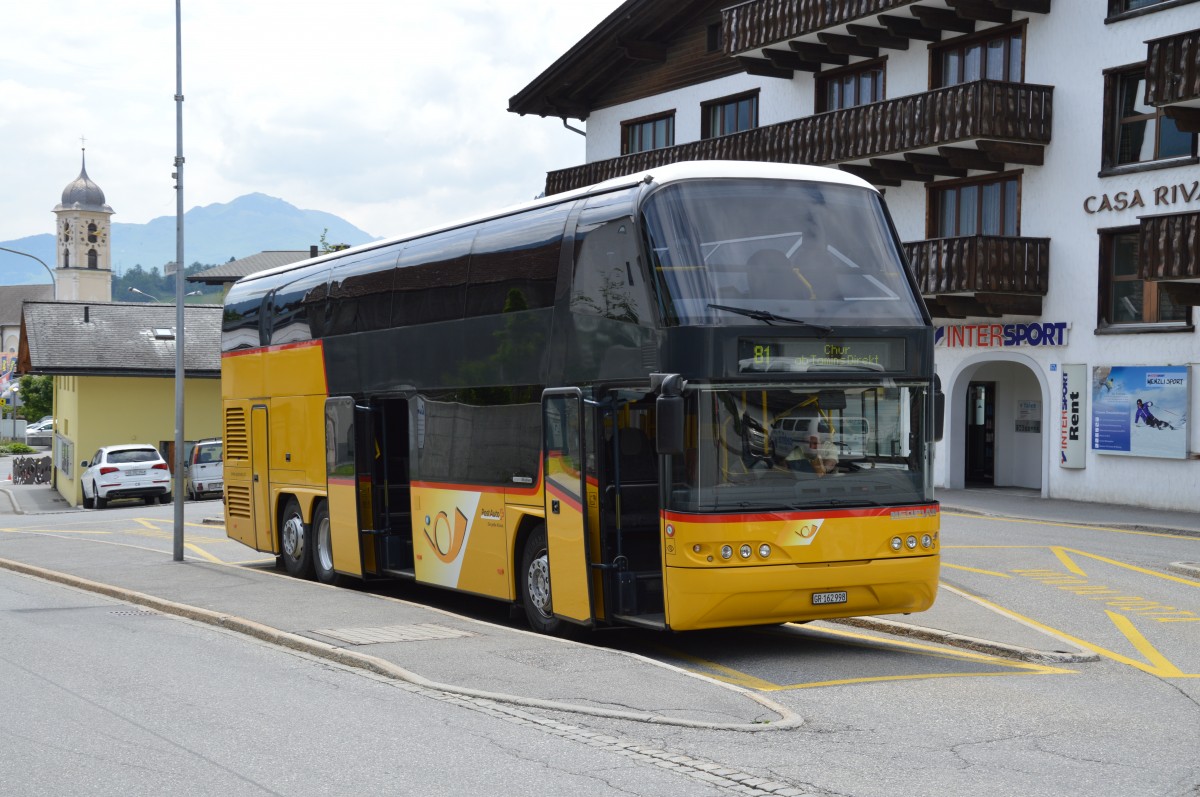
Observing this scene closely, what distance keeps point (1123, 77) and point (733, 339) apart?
69.2 feet

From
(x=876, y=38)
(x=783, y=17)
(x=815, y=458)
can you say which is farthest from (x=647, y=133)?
(x=815, y=458)

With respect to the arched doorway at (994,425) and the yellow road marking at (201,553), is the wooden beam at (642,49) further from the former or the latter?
the yellow road marking at (201,553)

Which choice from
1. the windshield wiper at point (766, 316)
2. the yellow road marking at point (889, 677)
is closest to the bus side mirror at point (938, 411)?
the windshield wiper at point (766, 316)

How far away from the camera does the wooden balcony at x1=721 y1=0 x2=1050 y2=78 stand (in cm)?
3130

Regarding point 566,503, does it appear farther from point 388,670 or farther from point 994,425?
point 994,425

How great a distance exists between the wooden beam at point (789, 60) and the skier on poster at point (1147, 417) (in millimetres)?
12797

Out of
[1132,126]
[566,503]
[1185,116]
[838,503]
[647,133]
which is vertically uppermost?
[647,133]

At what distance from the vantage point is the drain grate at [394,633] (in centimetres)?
1199

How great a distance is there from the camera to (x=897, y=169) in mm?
33156

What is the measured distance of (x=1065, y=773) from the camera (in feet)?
25.0

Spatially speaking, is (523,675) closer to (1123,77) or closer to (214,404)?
(1123,77)

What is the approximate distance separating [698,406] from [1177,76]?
17.0 m

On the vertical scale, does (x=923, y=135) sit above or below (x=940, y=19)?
below

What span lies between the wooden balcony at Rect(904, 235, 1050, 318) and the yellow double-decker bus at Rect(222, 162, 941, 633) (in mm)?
17779
